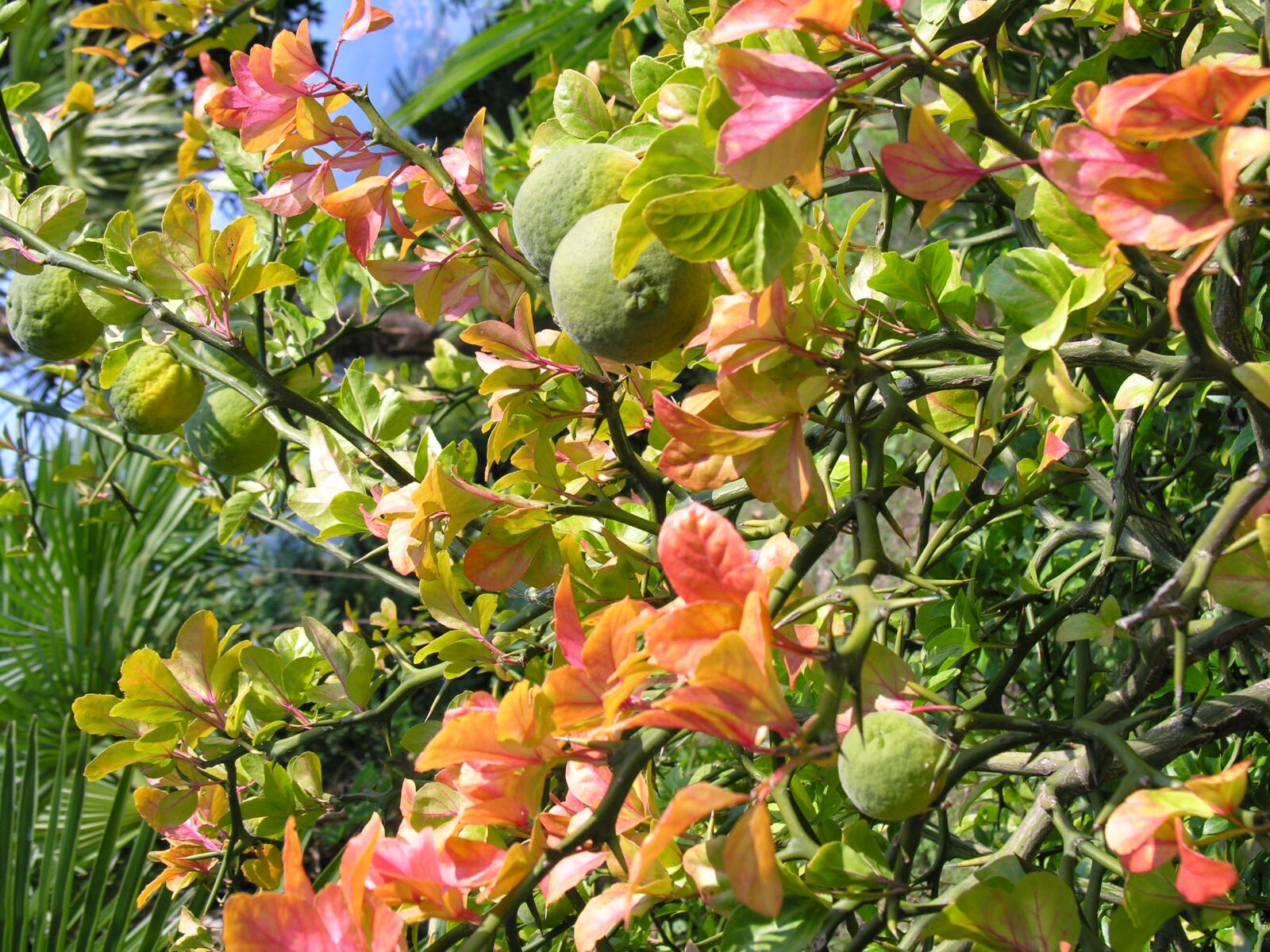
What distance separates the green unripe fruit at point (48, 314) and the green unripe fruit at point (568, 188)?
0.53 metres

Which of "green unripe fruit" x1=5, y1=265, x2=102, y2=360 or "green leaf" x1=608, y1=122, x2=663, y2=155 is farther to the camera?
"green unripe fruit" x1=5, y1=265, x2=102, y2=360

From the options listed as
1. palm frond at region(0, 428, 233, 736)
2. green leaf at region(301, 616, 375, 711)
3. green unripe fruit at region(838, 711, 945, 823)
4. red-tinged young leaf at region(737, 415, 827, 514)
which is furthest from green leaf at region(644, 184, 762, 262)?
palm frond at region(0, 428, 233, 736)

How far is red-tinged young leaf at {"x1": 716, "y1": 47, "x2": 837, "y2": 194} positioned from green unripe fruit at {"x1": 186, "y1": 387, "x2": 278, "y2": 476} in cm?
63

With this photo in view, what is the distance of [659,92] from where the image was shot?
452 mm

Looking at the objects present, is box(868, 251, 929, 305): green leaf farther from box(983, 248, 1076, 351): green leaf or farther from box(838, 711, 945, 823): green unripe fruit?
box(838, 711, 945, 823): green unripe fruit

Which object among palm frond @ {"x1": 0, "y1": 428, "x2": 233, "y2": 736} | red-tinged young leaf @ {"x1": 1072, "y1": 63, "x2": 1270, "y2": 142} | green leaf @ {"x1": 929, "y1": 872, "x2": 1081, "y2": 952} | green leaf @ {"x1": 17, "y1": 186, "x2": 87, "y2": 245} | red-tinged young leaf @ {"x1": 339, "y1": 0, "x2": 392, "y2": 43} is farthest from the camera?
palm frond @ {"x1": 0, "y1": 428, "x2": 233, "y2": 736}

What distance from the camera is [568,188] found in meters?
0.51

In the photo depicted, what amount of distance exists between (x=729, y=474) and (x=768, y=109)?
18 cm

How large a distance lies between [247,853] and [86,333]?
18.9 inches

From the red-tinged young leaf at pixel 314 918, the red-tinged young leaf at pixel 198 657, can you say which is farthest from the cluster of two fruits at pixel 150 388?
the red-tinged young leaf at pixel 314 918

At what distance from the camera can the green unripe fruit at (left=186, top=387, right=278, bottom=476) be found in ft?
2.87

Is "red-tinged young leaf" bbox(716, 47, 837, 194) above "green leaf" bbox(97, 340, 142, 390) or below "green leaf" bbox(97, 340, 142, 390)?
above

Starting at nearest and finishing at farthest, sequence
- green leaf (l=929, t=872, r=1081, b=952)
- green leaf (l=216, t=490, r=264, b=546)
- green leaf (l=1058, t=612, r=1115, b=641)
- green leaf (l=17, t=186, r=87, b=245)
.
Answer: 1. green leaf (l=929, t=872, r=1081, b=952)
2. green leaf (l=1058, t=612, r=1115, b=641)
3. green leaf (l=17, t=186, r=87, b=245)
4. green leaf (l=216, t=490, r=264, b=546)

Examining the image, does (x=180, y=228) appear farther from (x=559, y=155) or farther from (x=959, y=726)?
(x=959, y=726)
